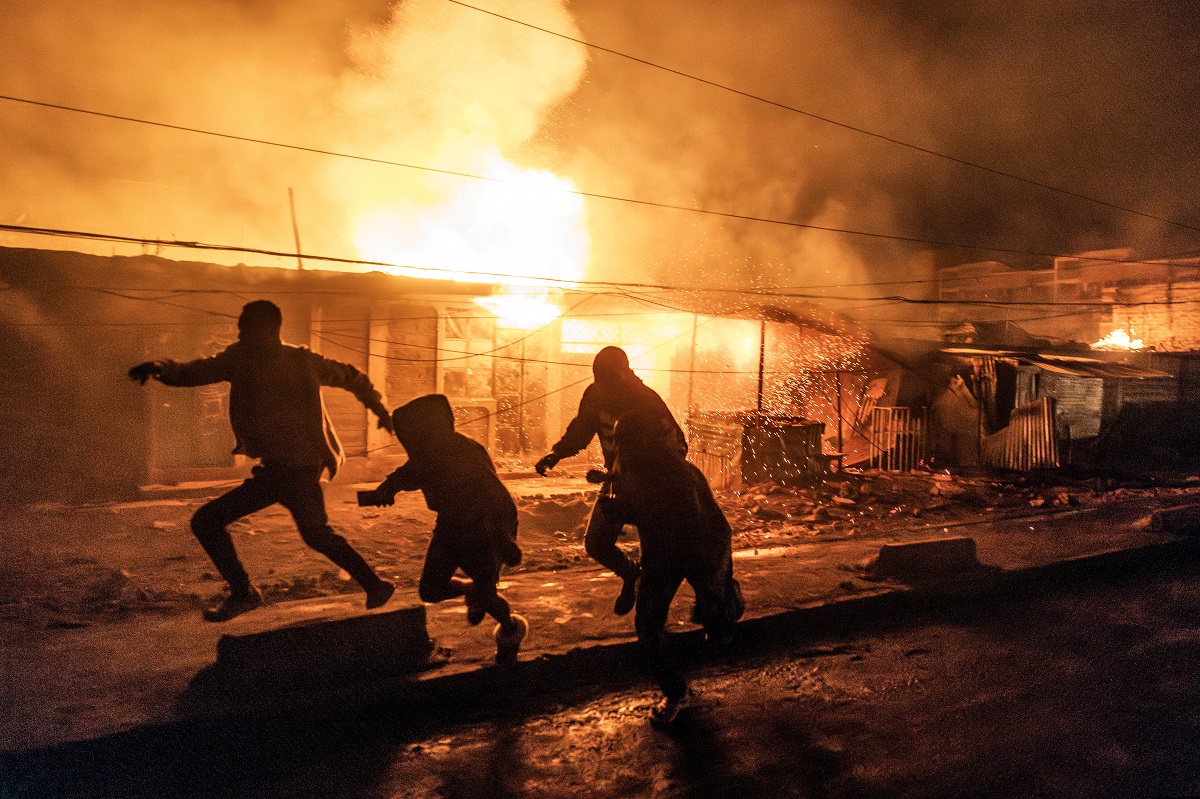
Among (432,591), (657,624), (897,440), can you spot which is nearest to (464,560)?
(432,591)

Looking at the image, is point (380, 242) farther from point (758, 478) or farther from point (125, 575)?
point (125, 575)

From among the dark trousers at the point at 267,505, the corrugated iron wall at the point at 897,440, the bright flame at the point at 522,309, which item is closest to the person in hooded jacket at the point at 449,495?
the dark trousers at the point at 267,505

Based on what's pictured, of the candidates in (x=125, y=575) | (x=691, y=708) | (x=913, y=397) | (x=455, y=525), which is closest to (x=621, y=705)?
(x=691, y=708)

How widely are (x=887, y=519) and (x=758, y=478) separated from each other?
274 cm

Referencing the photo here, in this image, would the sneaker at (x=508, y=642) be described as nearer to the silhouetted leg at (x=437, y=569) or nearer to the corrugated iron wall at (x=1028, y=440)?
the silhouetted leg at (x=437, y=569)

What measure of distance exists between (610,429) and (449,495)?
1.19 metres

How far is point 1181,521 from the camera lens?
9055mm

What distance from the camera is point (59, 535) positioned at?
909 centimetres

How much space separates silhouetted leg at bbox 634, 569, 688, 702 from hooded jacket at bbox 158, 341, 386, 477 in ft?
6.76

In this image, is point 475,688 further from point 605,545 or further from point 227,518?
point 227,518

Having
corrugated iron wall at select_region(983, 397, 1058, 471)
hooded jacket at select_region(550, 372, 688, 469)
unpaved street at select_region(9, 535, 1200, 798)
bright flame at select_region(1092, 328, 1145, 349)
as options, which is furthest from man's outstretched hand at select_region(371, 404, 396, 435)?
bright flame at select_region(1092, 328, 1145, 349)

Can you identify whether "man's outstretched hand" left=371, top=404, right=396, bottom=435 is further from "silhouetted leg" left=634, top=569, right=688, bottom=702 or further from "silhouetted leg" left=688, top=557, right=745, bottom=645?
"silhouetted leg" left=688, top=557, right=745, bottom=645

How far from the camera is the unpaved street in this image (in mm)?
3232

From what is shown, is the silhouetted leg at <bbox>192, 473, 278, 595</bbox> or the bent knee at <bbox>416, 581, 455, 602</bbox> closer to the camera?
the silhouetted leg at <bbox>192, 473, 278, 595</bbox>
